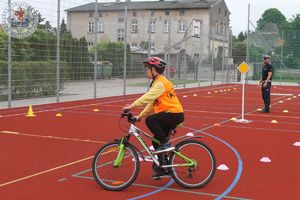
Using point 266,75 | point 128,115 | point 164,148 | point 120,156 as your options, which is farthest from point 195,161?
point 266,75

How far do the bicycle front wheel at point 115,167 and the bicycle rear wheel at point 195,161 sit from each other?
53cm

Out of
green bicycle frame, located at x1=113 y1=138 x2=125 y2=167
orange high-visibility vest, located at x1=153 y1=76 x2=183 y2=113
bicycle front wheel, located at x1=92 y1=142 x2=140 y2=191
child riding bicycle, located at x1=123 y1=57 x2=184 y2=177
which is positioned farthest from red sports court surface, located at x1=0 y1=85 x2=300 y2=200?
orange high-visibility vest, located at x1=153 y1=76 x2=183 y2=113

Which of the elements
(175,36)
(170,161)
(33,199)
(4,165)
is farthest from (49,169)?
(175,36)

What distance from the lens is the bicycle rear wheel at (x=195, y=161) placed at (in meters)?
6.27

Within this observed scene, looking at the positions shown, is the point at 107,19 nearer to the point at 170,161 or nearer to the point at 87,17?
the point at 87,17

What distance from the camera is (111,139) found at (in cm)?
998

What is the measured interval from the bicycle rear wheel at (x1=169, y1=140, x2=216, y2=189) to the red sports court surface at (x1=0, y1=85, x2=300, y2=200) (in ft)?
0.38

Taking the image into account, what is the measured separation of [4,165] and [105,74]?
17.0 m

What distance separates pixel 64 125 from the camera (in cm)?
1187

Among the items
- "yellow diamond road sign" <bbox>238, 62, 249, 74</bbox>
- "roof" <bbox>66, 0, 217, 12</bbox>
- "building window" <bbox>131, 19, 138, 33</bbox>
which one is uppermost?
"roof" <bbox>66, 0, 217, 12</bbox>

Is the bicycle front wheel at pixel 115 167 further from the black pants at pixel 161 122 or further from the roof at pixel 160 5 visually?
the roof at pixel 160 5

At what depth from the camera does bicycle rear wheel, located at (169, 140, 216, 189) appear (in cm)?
627

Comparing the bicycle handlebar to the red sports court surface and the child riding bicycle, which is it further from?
the red sports court surface

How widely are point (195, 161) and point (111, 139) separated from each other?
13.0 feet
